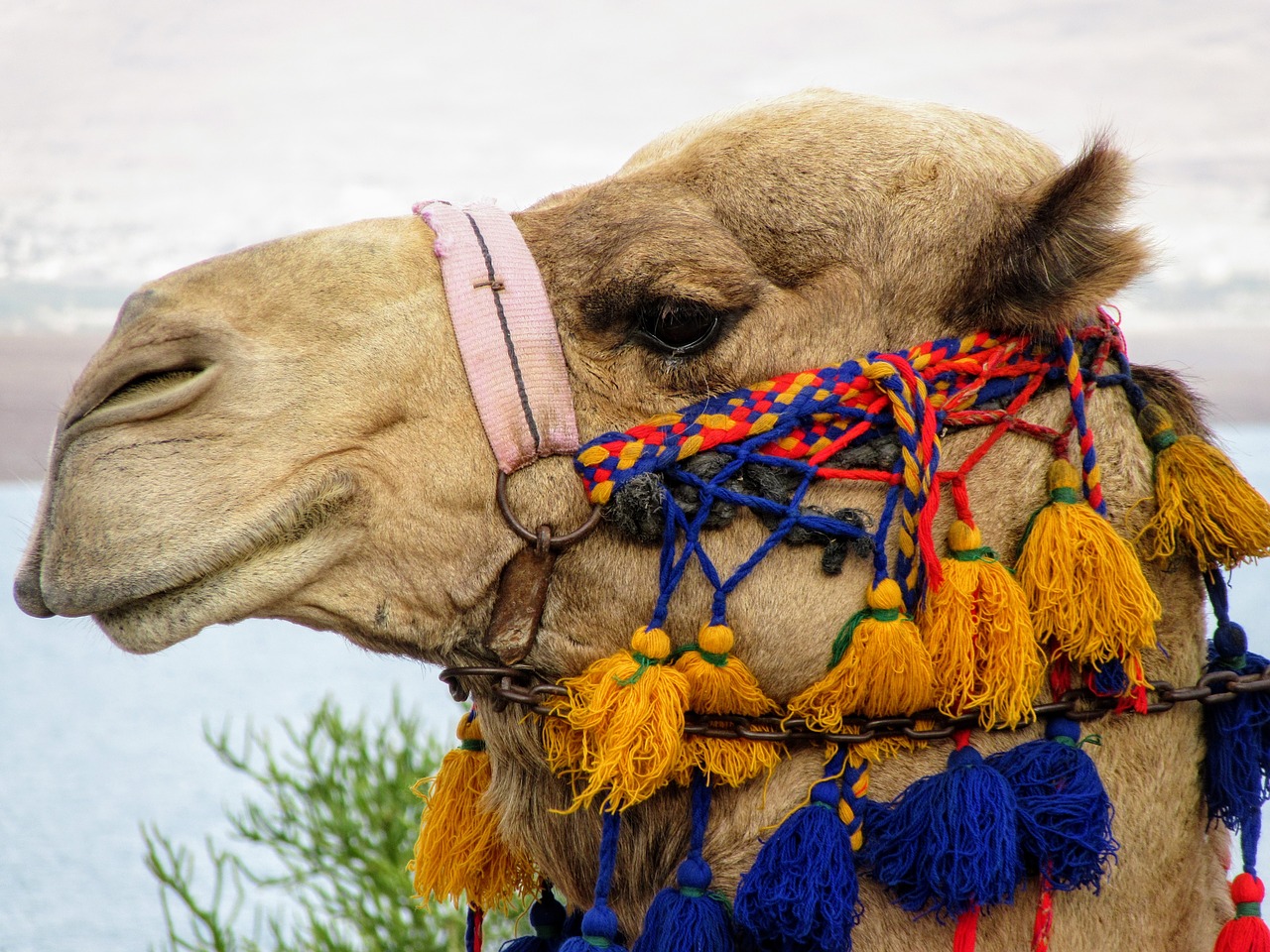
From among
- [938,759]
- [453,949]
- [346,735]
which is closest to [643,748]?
[938,759]

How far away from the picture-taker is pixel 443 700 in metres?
7.77

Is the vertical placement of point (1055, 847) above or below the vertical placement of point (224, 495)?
below

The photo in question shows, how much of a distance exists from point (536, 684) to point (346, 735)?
322 centimetres

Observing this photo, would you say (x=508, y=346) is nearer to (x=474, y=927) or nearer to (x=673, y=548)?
(x=673, y=548)

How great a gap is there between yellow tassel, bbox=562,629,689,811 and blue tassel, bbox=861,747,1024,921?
1.05ft

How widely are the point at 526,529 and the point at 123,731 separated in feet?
17.5

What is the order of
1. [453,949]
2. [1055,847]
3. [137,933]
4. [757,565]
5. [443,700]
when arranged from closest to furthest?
1. [1055,847]
2. [757,565]
3. [453,949]
4. [137,933]
5. [443,700]

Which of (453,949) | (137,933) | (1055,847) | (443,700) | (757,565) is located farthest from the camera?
(443,700)

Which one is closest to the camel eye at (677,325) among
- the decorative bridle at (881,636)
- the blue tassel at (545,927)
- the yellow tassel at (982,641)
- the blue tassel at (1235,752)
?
the decorative bridle at (881,636)

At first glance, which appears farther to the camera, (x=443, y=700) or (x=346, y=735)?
(x=443, y=700)

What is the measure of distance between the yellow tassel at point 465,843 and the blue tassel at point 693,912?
377 mm

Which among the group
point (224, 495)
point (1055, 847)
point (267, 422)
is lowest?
point (1055, 847)

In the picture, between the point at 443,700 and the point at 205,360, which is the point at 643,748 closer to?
the point at 205,360

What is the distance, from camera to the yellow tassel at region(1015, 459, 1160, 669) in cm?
160
